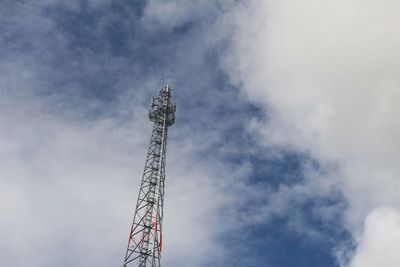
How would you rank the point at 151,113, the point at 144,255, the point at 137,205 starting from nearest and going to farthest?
the point at 144,255, the point at 137,205, the point at 151,113

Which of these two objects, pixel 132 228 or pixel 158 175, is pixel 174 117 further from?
pixel 132 228

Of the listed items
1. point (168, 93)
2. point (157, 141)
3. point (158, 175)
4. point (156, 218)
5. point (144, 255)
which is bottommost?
point (144, 255)

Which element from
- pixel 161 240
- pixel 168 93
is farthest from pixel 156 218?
pixel 168 93

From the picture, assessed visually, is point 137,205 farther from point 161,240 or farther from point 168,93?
point 168,93

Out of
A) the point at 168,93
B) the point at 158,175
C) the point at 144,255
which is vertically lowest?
the point at 144,255

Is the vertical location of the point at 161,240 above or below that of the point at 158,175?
below

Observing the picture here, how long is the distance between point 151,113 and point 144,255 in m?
22.9

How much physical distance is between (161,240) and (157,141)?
15852 millimetres

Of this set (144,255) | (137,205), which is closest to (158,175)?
(137,205)

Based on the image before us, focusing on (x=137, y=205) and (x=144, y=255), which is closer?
(x=144, y=255)

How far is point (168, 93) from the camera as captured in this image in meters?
85.8

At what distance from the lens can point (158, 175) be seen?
262 feet

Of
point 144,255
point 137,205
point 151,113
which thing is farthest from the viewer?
point 151,113

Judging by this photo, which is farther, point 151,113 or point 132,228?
point 151,113
